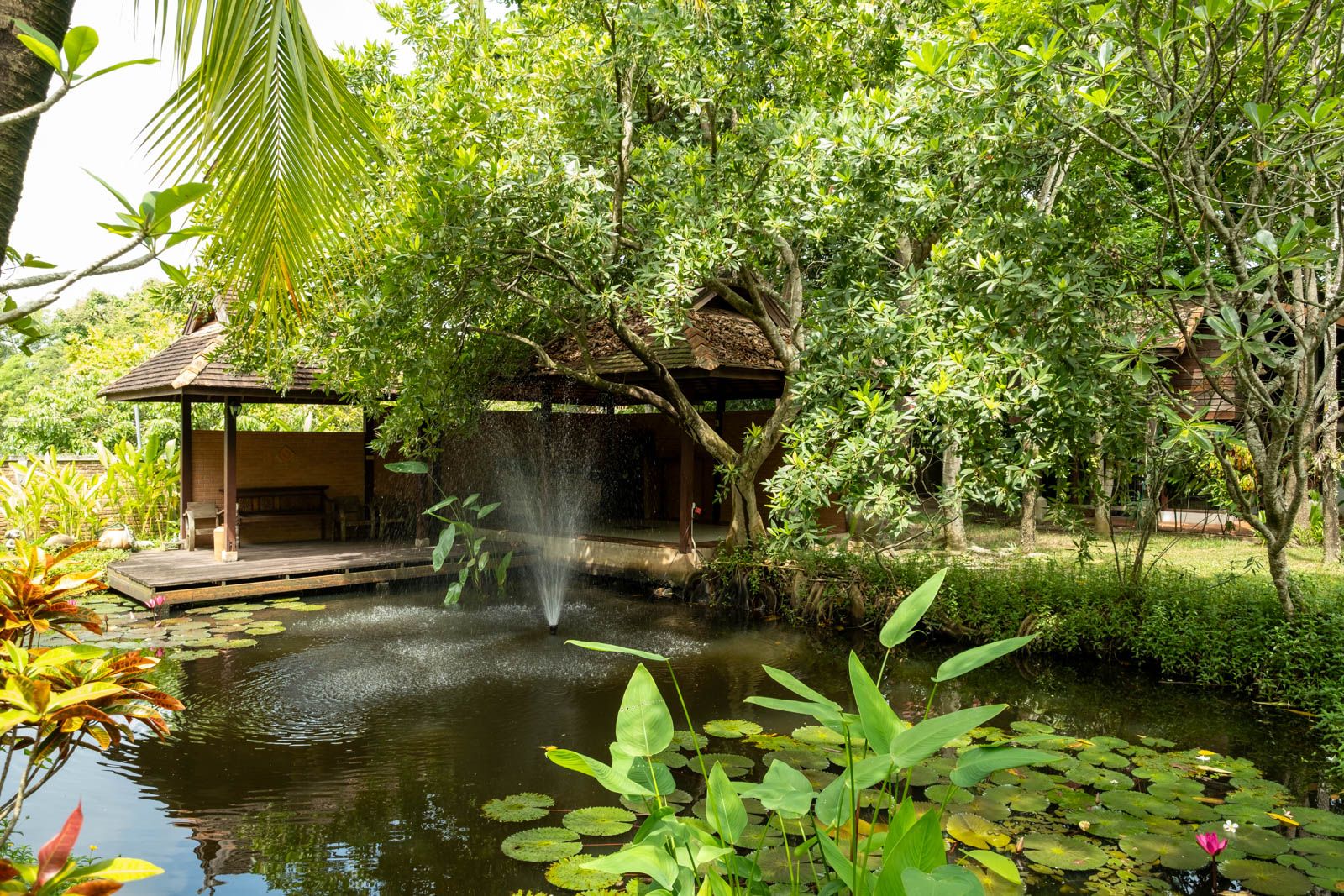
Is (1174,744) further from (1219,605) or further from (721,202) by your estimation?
(721,202)

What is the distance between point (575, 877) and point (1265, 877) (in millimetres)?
2874

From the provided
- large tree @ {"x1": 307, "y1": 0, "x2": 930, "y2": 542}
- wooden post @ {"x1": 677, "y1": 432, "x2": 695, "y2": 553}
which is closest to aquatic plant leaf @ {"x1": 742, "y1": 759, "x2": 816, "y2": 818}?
large tree @ {"x1": 307, "y1": 0, "x2": 930, "y2": 542}

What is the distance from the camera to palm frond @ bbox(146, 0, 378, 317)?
234 centimetres

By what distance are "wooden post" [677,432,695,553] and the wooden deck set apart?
3082mm

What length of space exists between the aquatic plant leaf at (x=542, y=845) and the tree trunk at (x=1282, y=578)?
535 centimetres

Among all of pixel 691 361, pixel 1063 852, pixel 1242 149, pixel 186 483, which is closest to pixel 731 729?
pixel 1063 852

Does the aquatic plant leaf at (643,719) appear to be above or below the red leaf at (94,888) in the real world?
above

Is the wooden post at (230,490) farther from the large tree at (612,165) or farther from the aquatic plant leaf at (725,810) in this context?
the aquatic plant leaf at (725,810)

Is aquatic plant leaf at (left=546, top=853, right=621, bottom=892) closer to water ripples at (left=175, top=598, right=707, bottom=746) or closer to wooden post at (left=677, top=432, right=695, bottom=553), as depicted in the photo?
water ripples at (left=175, top=598, right=707, bottom=746)

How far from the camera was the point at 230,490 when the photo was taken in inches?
418

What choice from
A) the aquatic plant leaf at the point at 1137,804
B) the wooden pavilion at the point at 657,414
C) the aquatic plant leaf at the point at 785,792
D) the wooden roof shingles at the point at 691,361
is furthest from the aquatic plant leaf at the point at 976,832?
the wooden roof shingles at the point at 691,361

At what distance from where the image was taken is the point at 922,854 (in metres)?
1.97

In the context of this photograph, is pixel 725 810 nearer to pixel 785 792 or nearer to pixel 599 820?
pixel 785 792

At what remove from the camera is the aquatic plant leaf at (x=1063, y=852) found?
3.71 metres
